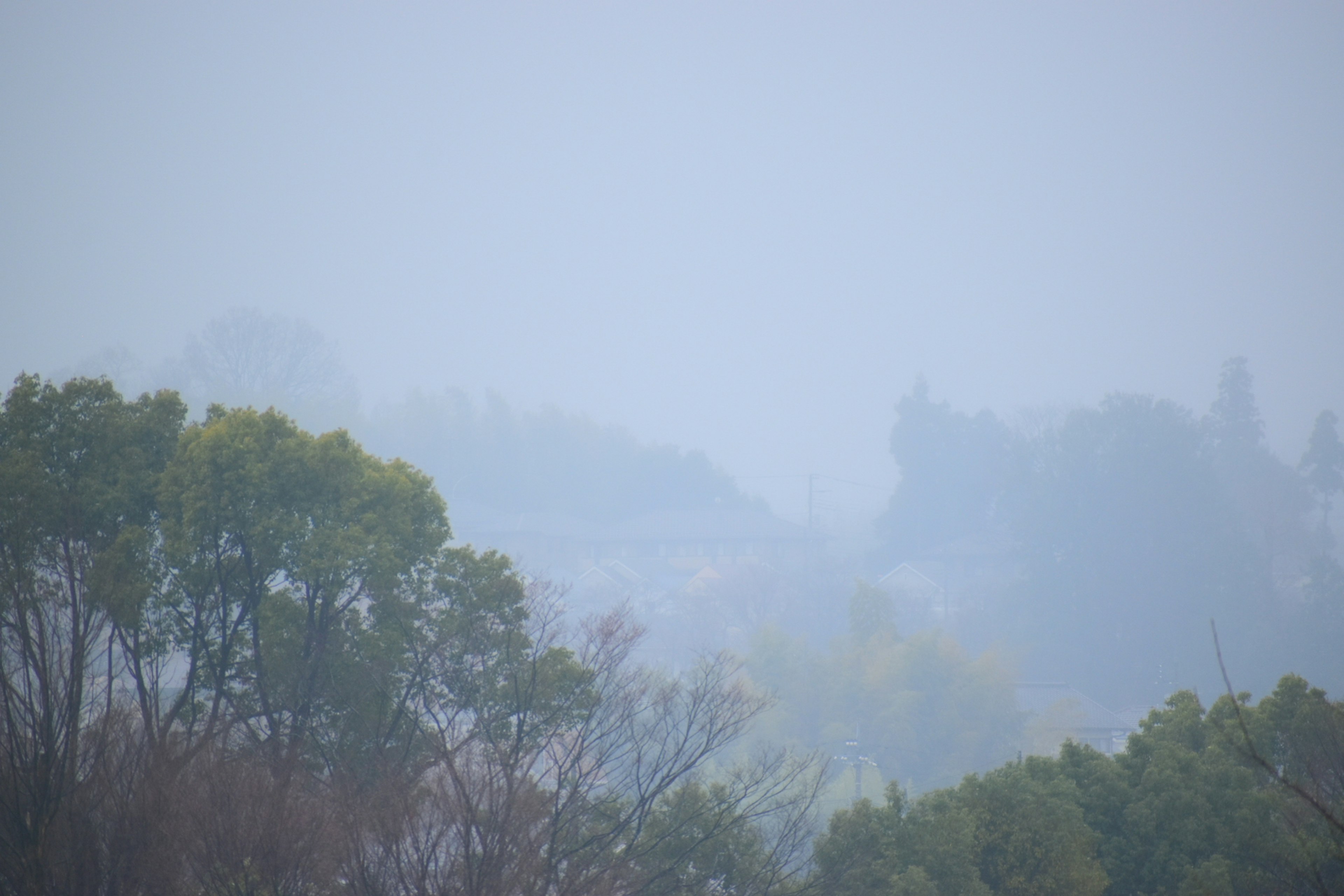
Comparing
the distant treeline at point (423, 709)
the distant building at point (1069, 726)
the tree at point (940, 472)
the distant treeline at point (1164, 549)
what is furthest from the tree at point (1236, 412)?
the distant treeline at point (423, 709)

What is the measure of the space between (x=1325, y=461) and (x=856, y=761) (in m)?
32.1

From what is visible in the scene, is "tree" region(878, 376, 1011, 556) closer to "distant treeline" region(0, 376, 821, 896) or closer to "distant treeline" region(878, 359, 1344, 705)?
"distant treeline" region(878, 359, 1344, 705)

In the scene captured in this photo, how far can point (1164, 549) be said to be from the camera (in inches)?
1670

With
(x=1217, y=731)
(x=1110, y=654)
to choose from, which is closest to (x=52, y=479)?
(x=1217, y=731)

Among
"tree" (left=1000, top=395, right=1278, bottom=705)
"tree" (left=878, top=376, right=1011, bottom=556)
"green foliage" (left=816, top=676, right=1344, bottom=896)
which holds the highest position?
"tree" (left=878, top=376, right=1011, bottom=556)

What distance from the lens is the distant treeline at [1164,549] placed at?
3831 centimetres

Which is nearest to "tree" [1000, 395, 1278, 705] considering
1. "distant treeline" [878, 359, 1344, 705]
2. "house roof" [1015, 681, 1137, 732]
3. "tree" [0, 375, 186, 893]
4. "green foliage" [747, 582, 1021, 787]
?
"distant treeline" [878, 359, 1344, 705]

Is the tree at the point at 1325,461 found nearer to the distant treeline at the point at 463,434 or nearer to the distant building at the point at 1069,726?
the distant building at the point at 1069,726

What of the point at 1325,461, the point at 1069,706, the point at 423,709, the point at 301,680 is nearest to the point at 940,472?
the point at 1325,461

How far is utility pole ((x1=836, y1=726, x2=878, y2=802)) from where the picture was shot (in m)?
25.3

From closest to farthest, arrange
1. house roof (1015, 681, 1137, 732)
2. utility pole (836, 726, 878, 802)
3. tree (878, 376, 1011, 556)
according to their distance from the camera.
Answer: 1. utility pole (836, 726, 878, 802)
2. house roof (1015, 681, 1137, 732)
3. tree (878, 376, 1011, 556)

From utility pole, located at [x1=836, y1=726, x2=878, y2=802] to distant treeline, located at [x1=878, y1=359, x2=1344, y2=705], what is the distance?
1578cm

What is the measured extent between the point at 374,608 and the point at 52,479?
11.5ft

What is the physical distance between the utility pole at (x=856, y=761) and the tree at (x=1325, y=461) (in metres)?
29.7
